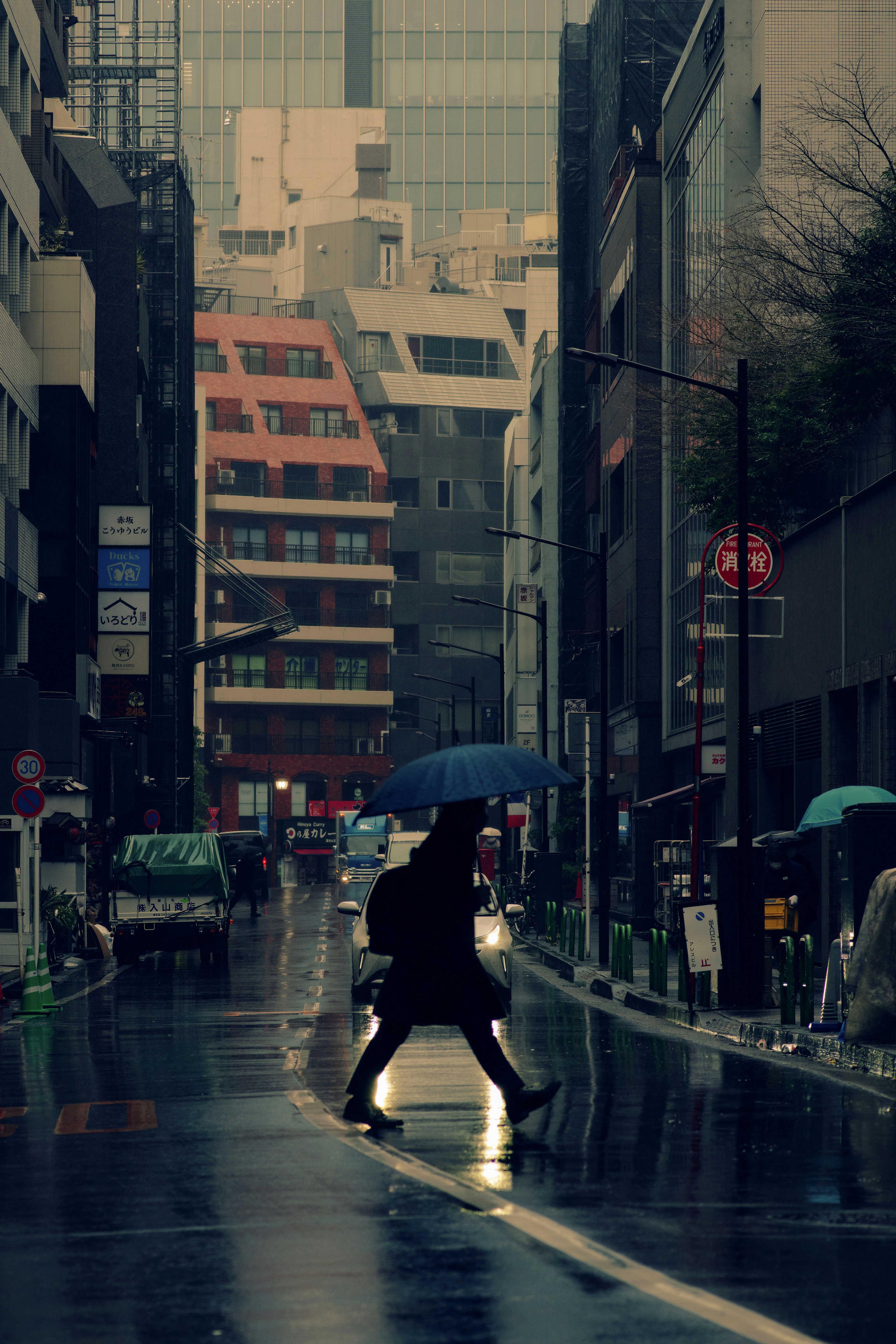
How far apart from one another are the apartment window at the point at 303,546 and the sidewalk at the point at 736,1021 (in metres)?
96.9

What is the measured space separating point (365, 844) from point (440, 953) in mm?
84912

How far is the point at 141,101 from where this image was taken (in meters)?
82.3

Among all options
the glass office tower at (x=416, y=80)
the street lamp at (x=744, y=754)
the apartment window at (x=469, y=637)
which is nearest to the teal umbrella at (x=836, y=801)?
the street lamp at (x=744, y=754)

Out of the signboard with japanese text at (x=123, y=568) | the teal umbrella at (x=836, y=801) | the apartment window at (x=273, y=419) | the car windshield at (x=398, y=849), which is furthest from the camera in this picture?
the apartment window at (x=273, y=419)

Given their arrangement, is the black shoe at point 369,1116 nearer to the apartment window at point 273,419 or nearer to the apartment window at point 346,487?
the apartment window at point 346,487

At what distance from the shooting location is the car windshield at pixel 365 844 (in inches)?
3735

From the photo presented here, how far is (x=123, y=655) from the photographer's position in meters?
56.0

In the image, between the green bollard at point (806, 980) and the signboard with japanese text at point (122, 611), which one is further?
the signboard with japanese text at point (122, 611)

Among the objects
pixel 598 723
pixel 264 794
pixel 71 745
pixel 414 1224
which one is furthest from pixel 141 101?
pixel 414 1224

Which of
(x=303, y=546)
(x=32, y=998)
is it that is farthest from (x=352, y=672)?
(x=32, y=998)

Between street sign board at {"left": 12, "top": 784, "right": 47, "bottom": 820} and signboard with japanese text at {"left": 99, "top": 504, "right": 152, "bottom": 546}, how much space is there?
93.9 ft

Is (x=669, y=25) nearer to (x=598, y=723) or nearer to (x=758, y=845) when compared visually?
(x=598, y=723)

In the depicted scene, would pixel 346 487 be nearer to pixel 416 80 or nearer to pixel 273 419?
pixel 273 419

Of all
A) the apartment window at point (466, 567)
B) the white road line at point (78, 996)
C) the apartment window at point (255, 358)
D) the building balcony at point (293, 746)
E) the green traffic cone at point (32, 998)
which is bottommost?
the white road line at point (78, 996)
